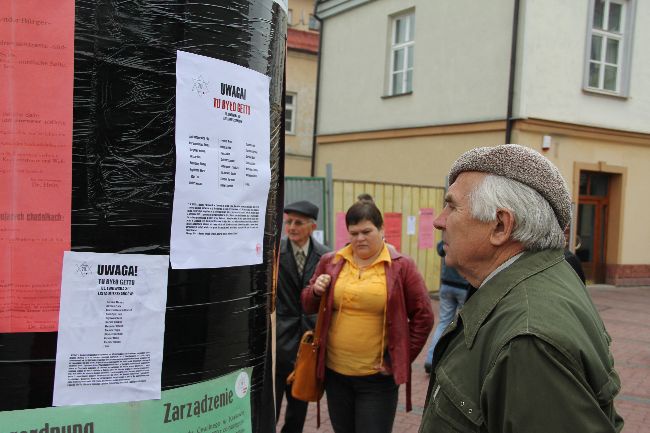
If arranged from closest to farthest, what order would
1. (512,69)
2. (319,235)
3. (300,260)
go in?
(300,260) < (319,235) < (512,69)

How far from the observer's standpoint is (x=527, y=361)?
4.37 feet

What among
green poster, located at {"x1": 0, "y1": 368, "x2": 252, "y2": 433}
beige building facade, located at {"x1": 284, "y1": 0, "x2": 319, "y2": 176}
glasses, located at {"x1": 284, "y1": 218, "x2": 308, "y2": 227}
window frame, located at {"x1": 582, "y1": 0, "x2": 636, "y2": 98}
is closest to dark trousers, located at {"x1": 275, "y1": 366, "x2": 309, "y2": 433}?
glasses, located at {"x1": 284, "y1": 218, "x2": 308, "y2": 227}

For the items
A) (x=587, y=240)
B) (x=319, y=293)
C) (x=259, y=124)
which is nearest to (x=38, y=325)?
(x=259, y=124)

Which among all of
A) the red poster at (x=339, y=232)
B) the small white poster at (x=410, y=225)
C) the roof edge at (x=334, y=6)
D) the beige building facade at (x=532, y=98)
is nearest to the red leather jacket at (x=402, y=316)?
the red poster at (x=339, y=232)

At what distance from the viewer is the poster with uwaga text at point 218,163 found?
1444 mm

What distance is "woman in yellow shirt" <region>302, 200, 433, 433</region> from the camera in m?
3.48

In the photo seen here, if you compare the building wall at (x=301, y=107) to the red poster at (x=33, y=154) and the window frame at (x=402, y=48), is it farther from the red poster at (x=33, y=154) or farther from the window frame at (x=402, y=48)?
the red poster at (x=33, y=154)

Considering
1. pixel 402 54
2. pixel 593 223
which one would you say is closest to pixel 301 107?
pixel 402 54

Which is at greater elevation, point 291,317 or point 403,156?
point 403,156

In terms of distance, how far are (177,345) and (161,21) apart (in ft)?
2.39

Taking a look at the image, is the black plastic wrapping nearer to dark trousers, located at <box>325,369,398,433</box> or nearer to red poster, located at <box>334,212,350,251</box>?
→ dark trousers, located at <box>325,369,398,433</box>

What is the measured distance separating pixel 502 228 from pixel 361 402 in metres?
2.13

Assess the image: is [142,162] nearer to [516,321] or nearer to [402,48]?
[516,321]

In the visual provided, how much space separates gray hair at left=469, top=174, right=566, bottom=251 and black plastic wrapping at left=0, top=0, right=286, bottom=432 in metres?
0.65
